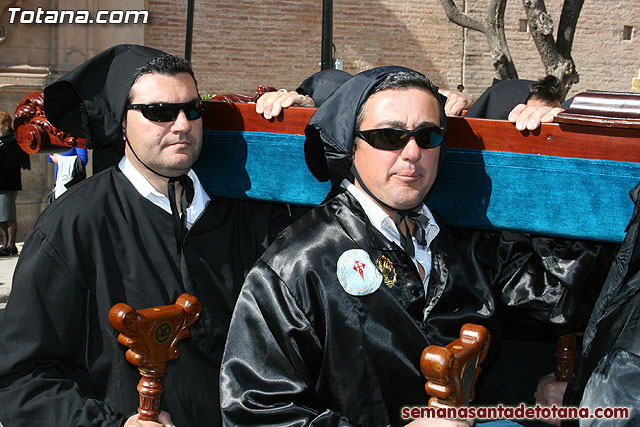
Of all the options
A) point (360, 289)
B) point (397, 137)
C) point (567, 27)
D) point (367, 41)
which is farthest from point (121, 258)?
point (367, 41)

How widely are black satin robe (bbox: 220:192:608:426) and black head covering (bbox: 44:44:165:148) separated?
808 millimetres

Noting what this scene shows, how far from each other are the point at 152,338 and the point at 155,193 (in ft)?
2.26

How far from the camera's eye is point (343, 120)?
2223 millimetres

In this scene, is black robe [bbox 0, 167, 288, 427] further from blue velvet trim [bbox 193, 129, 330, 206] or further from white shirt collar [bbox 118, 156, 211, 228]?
blue velvet trim [bbox 193, 129, 330, 206]

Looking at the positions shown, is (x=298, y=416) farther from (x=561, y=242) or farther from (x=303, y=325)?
(x=561, y=242)

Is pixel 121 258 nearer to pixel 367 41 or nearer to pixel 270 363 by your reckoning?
pixel 270 363

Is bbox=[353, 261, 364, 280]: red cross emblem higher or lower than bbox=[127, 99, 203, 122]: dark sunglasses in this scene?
lower

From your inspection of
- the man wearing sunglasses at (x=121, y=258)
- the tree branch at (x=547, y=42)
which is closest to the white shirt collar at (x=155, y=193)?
the man wearing sunglasses at (x=121, y=258)

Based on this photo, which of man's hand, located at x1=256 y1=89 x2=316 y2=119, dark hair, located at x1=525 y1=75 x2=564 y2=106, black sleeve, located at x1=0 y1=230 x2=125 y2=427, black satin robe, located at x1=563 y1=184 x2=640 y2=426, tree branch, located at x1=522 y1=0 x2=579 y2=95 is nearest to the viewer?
black satin robe, located at x1=563 y1=184 x2=640 y2=426

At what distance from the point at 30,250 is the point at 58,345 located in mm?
315

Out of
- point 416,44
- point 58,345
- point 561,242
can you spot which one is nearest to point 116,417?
point 58,345

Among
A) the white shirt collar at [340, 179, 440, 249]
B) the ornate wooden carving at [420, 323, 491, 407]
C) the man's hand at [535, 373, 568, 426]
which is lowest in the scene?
the man's hand at [535, 373, 568, 426]

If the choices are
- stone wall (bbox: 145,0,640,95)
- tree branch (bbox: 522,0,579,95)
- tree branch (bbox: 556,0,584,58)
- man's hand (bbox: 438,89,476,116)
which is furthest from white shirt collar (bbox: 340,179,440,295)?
stone wall (bbox: 145,0,640,95)

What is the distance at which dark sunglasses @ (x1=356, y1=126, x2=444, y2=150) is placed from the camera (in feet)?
7.03
